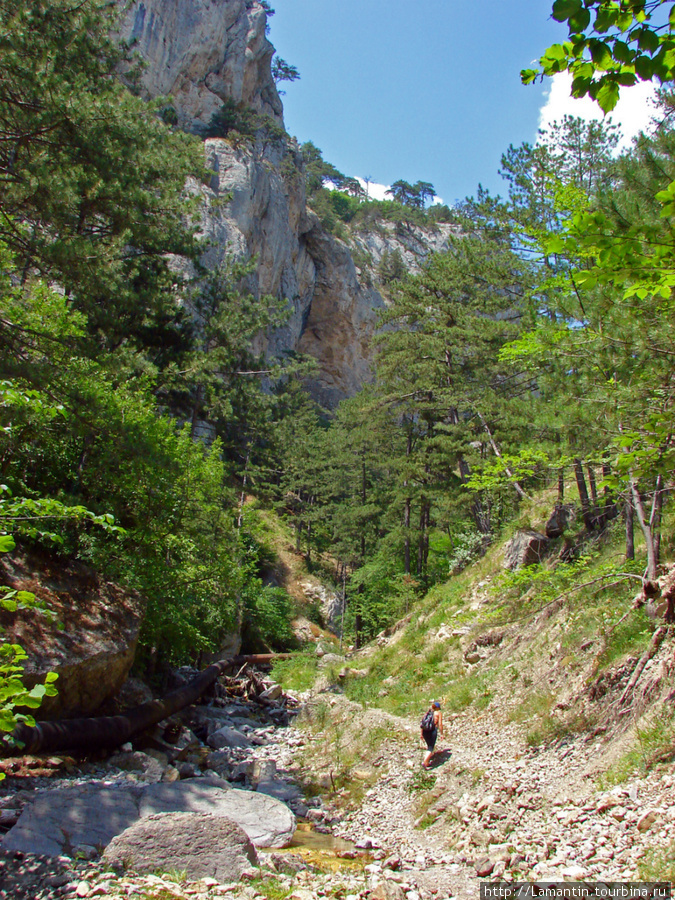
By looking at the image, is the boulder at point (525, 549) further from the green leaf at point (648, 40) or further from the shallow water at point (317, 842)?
the green leaf at point (648, 40)

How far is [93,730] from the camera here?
7945mm

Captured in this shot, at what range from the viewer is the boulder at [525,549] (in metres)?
13.6

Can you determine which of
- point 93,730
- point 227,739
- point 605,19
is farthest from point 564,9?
point 227,739

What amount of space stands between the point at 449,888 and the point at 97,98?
10860mm

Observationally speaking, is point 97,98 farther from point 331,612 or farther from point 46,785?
point 331,612

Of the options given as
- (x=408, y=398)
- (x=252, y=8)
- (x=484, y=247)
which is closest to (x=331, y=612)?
(x=408, y=398)

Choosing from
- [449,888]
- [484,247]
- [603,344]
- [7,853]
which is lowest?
[449,888]

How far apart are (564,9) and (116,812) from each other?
7.44 meters

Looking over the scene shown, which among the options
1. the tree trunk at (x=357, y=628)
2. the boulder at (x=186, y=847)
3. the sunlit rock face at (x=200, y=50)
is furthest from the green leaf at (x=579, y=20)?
the sunlit rock face at (x=200, y=50)

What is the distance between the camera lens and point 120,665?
28.8ft

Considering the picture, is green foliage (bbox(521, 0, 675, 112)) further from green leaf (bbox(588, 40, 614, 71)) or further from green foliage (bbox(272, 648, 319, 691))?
green foliage (bbox(272, 648, 319, 691))

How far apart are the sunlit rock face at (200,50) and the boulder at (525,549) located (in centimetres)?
4357

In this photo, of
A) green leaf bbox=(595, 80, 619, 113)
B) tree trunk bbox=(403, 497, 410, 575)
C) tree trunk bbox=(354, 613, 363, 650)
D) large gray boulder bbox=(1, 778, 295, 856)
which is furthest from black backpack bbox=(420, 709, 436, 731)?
tree trunk bbox=(354, 613, 363, 650)

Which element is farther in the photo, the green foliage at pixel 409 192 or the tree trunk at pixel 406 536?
the green foliage at pixel 409 192
